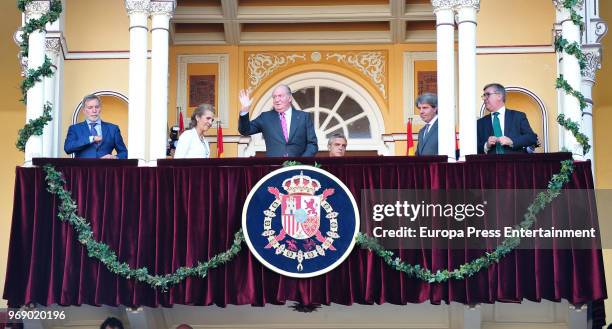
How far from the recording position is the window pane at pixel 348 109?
22.3m

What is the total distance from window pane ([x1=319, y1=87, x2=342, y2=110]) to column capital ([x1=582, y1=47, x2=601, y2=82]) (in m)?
3.70

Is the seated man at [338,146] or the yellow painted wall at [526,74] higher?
the yellow painted wall at [526,74]

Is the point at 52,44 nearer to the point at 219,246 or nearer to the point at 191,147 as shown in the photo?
the point at 191,147

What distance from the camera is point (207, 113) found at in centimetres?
1930

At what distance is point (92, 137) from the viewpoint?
761 inches

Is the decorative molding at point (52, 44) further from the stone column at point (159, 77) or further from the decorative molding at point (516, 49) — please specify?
the decorative molding at point (516, 49)

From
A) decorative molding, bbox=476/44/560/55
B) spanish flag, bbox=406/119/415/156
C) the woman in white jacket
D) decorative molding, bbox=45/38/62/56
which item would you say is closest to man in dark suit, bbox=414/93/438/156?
spanish flag, bbox=406/119/415/156

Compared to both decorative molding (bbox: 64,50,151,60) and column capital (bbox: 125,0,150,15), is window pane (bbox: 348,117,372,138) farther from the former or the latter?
column capital (bbox: 125,0,150,15)

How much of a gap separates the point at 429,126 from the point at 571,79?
74.4 inches

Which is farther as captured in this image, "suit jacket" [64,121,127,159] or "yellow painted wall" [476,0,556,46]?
"yellow painted wall" [476,0,556,46]

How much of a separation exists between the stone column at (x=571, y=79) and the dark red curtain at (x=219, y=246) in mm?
448

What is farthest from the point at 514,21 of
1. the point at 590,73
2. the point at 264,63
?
the point at 264,63

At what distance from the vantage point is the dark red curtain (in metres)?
18.0

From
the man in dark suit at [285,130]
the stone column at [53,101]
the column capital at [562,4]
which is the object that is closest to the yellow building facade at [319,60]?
the stone column at [53,101]
